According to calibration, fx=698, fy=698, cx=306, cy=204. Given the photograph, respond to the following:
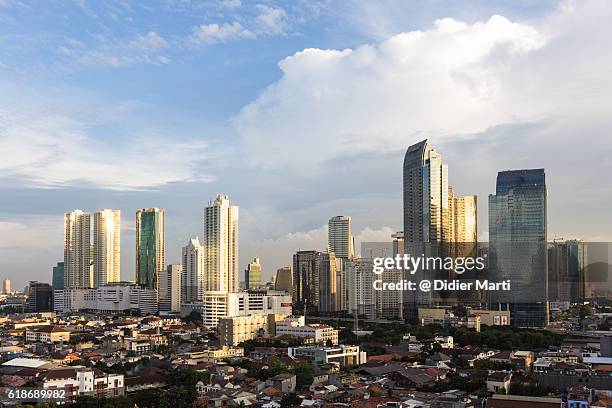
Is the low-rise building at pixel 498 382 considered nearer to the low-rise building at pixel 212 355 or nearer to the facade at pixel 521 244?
the low-rise building at pixel 212 355

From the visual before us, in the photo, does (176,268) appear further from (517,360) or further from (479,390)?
(479,390)

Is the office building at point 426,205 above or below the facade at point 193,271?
above

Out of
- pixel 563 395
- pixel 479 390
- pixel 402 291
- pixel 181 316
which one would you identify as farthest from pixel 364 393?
pixel 181 316

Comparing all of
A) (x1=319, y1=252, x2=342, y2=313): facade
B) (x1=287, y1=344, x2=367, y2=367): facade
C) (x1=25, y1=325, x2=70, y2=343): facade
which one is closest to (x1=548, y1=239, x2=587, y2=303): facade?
(x1=319, y1=252, x2=342, y2=313): facade

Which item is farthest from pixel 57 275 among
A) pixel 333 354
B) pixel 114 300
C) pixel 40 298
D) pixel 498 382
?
pixel 498 382

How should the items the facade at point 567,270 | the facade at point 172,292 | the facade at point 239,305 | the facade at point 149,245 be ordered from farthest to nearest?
the facade at point 149,245, the facade at point 172,292, the facade at point 567,270, the facade at point 239,305

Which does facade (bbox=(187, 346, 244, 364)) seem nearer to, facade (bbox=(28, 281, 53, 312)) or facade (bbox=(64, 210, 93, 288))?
facade (bbox=(64, 210, 93, 288))

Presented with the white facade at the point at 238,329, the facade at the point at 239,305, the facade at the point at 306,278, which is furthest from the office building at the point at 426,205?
the white facade at the point at 238,329

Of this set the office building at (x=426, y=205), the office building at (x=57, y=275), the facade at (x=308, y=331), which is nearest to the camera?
the facade at (x=308, y=331)
